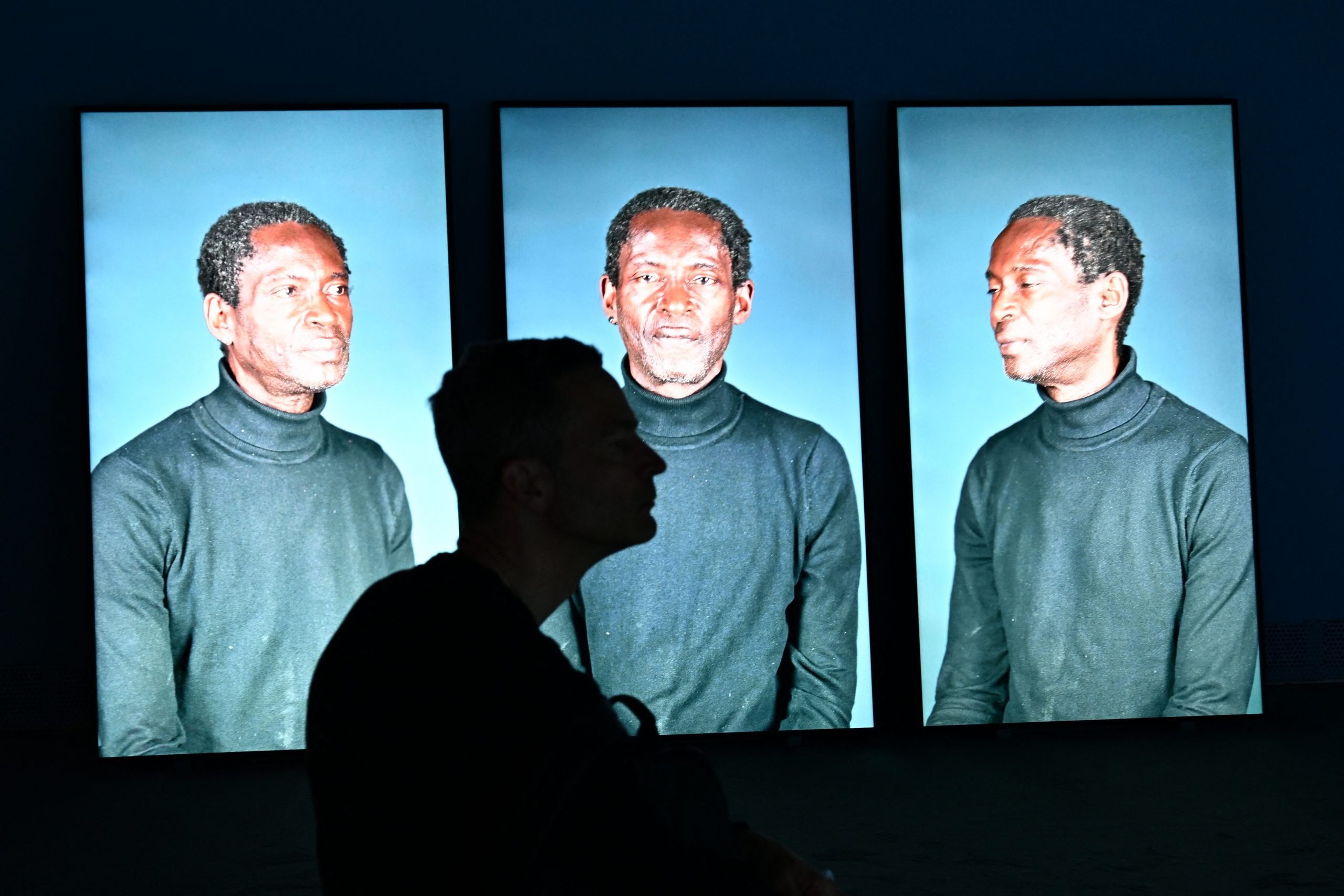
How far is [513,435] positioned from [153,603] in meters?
3.81

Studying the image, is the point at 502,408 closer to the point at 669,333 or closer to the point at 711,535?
the point at 711,535

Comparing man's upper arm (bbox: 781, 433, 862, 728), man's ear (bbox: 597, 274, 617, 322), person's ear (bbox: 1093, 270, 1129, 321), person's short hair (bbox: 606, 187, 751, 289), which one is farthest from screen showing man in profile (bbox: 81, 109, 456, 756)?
person's ear (bbox: 1093, 270, 1129, 321)

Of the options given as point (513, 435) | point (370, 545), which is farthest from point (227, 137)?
point (513, 435)

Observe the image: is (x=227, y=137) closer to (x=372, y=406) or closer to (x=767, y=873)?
(x=372, y=406)

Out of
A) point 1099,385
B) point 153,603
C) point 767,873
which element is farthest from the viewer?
point 1099,385

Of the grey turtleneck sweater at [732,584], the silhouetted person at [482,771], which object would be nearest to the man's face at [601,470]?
the silhouetted person at [482,771]

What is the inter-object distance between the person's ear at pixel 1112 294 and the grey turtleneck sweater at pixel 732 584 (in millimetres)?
1159

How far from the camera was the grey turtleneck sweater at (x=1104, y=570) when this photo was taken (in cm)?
479

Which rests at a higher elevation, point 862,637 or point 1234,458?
point 1234,458

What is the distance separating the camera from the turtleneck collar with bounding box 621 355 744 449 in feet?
15.9

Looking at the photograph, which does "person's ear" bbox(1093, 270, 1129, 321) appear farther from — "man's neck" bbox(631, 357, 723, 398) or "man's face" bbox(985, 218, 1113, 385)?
"man's neck" bbox(631, 357, 723, 398)

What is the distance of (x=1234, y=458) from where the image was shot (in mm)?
4969

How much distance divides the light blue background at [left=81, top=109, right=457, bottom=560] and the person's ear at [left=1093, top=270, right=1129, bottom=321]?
2.48m

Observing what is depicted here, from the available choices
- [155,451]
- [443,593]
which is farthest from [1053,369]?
[443,593]
